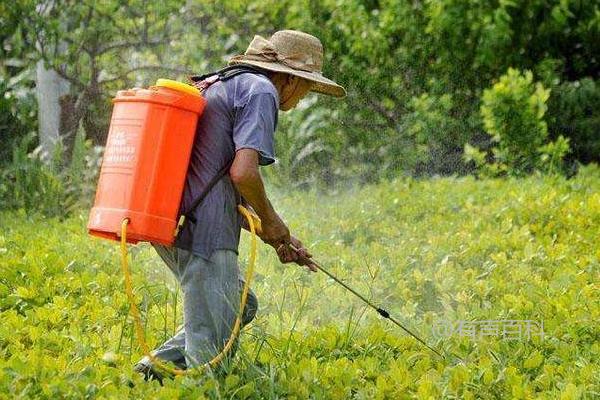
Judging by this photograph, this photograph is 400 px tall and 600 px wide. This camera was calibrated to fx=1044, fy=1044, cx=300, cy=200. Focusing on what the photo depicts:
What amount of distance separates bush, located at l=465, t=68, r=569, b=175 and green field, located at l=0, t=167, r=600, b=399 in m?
1.42

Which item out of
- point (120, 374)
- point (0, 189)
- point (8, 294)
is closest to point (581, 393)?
point (120, 374)

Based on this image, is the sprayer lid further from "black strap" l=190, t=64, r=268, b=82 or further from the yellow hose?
the yellow hose

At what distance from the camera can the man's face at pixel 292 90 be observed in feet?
13.7

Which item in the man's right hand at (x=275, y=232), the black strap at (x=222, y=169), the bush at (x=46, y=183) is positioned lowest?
the bush at (x=46, y=183)

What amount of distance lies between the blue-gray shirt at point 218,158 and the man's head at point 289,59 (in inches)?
5.8

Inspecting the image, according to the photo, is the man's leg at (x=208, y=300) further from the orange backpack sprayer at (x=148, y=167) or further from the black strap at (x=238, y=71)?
the black strap at (x=238, y=71)

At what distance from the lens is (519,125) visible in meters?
10.5

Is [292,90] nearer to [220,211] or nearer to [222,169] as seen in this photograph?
[222,169]

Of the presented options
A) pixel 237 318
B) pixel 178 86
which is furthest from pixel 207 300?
pixel 178 86

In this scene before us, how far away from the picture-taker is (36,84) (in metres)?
10.8

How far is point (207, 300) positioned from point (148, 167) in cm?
55

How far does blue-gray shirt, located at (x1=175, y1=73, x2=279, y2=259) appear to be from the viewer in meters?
3.87

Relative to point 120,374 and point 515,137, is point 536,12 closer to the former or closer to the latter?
point 515,137

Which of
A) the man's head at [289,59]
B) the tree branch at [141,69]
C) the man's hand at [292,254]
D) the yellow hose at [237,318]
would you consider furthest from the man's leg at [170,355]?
the tree branch at [141,69]
